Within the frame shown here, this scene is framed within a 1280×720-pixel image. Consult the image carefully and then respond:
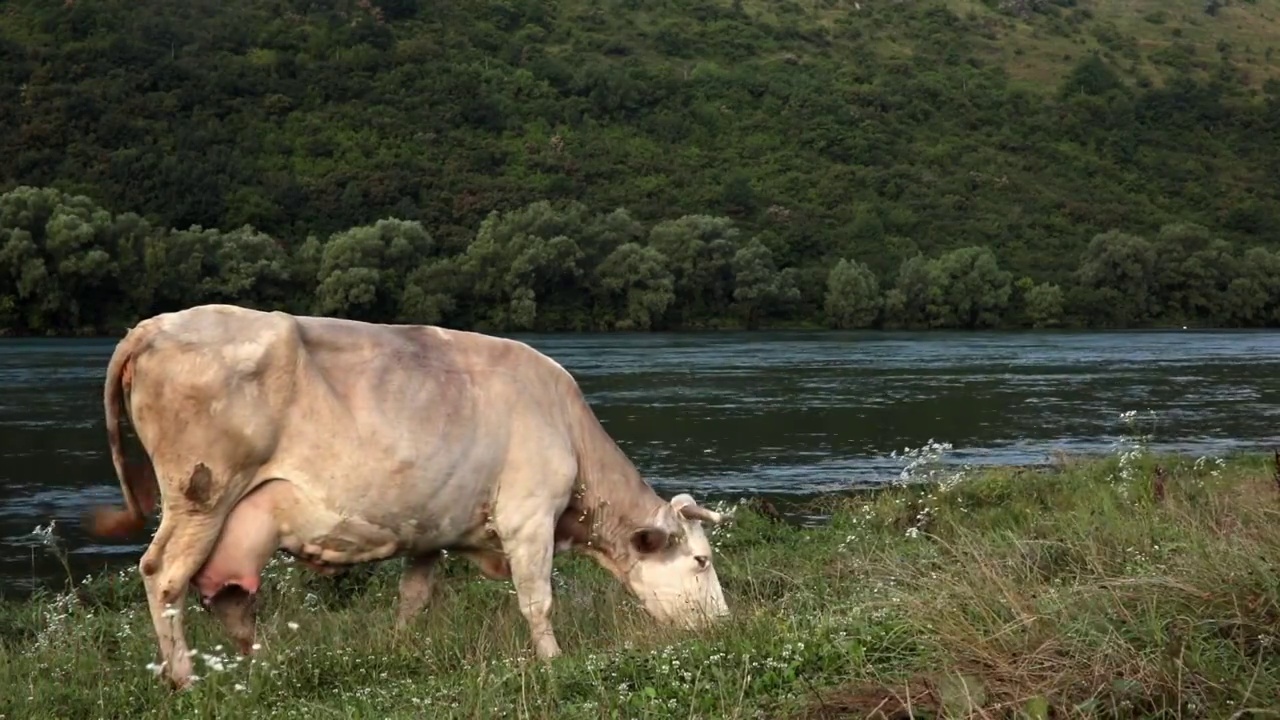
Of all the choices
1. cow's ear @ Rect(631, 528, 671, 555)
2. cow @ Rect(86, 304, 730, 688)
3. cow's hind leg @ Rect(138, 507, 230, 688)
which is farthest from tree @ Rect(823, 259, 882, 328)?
cow's hind leg @ Rect(138, 507, 230, 688)

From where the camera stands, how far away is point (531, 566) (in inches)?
296

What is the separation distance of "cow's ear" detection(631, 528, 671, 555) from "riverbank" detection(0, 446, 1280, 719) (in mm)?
366

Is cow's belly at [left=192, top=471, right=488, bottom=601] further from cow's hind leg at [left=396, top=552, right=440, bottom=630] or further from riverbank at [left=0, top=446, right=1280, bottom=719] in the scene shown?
cow's hind leg at [left=396, top=552, right=440, bottom=630]

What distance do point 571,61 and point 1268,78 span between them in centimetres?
7780

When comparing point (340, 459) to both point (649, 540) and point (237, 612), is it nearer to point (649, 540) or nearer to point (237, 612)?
point (237, 612)

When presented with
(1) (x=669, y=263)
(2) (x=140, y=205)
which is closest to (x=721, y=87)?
(1) (x=669, y=263)

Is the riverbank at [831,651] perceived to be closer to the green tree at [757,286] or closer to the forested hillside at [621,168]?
the forested hillside at [621,168]

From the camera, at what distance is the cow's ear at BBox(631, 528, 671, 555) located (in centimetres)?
812

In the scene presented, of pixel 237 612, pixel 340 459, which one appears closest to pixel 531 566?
pixel 340 459

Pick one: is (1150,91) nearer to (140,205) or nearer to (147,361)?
(140,205)

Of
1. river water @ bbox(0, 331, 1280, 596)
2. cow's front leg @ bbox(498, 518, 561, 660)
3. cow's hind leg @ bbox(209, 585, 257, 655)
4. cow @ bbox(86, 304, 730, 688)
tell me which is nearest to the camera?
cow @ bbox(86, 304, 730, 688)

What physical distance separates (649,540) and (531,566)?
0.90 metres

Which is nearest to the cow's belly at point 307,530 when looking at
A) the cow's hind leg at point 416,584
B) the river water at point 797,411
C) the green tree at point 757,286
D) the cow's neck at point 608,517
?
the cow's hind leg at point 416,584

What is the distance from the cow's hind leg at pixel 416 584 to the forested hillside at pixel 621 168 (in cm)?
5455
